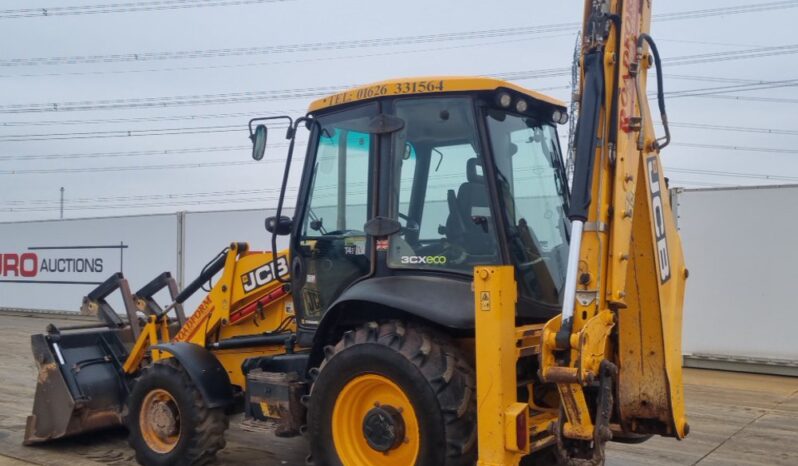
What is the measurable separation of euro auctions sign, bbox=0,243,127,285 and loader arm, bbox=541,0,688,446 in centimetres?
1571

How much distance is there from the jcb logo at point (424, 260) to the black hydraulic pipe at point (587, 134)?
0.91 metres

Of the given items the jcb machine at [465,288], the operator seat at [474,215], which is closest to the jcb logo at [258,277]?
the jcb machine at [465,288]

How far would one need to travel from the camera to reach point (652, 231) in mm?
4504

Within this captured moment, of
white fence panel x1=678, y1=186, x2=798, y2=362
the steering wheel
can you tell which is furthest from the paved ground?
the steering wheel

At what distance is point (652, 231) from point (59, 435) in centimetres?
480

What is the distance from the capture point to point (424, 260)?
4754 millimetres

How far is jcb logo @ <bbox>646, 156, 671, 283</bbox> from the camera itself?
451 cm

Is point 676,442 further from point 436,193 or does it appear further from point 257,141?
point 257,141

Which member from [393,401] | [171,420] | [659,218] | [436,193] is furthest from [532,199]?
[171,420]

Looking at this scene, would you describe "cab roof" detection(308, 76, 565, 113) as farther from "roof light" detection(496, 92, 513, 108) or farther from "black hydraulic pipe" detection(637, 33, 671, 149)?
"black hydraulic pipe" detection(637, 33, 671, 149)

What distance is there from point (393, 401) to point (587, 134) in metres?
1.78

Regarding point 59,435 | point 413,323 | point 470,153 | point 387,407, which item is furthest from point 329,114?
point 59,435

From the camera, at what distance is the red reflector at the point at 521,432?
3.92 m

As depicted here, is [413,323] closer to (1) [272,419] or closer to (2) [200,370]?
(1) [272,419]
